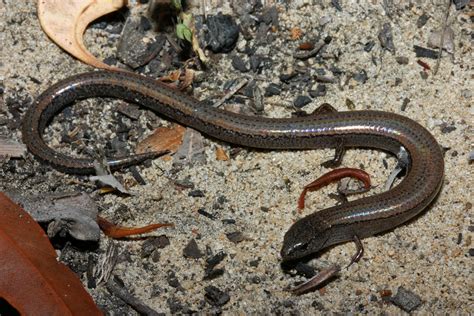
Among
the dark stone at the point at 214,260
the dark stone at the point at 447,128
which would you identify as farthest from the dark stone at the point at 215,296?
the dark stone at the point at 447,128

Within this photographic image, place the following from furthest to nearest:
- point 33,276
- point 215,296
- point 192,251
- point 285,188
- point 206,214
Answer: point 285,188, point 206,214, point 192,251, point 215,296, point 33,276

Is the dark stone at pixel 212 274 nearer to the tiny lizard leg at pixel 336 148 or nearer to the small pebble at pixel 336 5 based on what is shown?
the tiny lizard leg at pixel 336 148

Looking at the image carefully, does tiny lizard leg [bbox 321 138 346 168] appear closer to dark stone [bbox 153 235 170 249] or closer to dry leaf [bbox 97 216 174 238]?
dark stone [bbox 153 235 170 249]

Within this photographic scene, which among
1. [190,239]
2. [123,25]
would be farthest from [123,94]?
[190,239]

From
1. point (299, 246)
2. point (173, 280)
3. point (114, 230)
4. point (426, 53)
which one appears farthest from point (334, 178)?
point (114, 230)

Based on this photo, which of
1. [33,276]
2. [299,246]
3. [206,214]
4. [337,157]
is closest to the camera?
[33,276]

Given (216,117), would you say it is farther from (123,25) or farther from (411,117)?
(411,117)

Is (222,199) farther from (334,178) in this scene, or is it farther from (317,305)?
(317,305)
